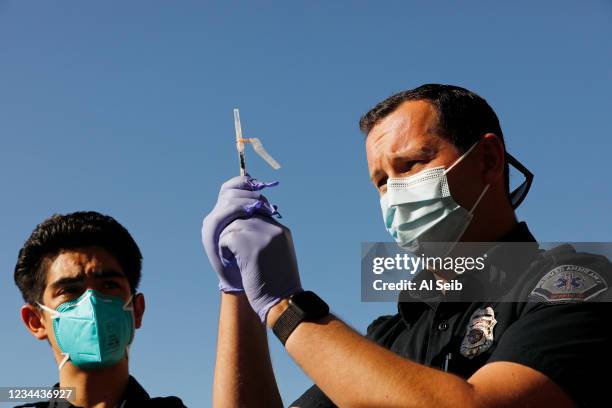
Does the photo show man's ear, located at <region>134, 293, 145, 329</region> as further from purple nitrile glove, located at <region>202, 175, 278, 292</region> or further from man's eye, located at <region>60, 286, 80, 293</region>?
purple nitrile glove, located at <region>202, 175, 278, 292</region>

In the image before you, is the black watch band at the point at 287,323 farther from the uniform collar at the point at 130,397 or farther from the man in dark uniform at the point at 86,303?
the uniform collar at the point at 130,397

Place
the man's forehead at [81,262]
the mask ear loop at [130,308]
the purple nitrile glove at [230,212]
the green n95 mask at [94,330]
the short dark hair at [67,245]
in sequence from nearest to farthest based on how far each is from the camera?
the purple nitrile glove at [230,212] → the green n95 mask at [94,330] → the mask ear loop at [130,308] → the man's forehead at [81,262] → the short dark hair at [67,245]

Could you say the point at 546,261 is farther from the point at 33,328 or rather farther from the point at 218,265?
the point at 33,328

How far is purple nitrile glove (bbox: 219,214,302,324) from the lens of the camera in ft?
12.1

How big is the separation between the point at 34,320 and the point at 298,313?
3.61 meters

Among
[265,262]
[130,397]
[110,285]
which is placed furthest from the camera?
[110,285]

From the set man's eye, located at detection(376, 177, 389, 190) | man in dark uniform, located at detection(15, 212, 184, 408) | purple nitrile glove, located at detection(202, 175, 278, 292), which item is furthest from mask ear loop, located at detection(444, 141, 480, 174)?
man in dark uniform, located at detection(15, 212, 184, 408)

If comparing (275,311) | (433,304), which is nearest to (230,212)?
(275,311)

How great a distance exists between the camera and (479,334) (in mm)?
4055

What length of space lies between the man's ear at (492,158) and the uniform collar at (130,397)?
2.78m

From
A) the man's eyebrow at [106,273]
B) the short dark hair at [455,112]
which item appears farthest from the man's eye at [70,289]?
the short dark hair at [455,112]

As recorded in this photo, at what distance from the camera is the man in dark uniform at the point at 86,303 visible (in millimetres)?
5902

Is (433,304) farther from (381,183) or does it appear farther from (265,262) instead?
(265,262)

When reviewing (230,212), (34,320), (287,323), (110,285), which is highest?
(230,212)
